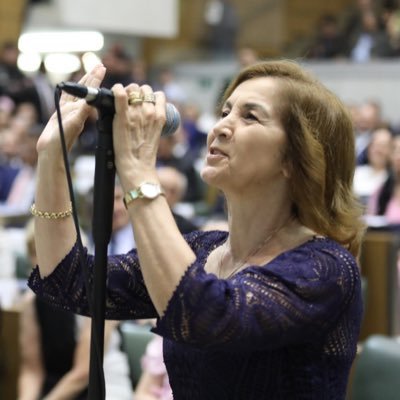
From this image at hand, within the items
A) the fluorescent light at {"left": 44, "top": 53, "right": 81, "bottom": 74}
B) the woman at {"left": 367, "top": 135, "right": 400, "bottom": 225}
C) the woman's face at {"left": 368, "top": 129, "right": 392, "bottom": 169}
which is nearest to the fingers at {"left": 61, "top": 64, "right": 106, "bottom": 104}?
the woman at {"left": 367, "top": 135, "right": 400, "bottom": 225}

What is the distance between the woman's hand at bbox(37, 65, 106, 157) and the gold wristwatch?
24cm

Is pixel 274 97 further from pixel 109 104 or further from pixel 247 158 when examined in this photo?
pixel 109 104

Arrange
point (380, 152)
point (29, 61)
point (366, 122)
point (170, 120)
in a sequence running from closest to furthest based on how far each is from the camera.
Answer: point (170, 120), point (380, 152), point (366, 122), point (29, 61)

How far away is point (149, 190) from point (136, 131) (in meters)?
0.10

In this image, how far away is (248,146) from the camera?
1.46 m

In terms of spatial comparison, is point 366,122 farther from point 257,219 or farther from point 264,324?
point 264,324

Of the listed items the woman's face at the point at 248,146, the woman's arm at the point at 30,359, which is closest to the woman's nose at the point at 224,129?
the woman's face at the point at 248,146

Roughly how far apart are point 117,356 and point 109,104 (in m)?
2.01

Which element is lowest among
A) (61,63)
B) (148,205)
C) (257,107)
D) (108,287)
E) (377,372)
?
(61,63)

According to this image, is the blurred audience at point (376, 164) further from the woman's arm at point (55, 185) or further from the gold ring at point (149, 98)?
the gold ring at point (149, 98)

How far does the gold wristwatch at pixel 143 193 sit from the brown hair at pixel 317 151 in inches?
11.0

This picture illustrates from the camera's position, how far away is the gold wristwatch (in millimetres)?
1308

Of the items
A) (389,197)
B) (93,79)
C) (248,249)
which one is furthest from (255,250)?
(389,197)

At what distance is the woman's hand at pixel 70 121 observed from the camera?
1.51 meters
